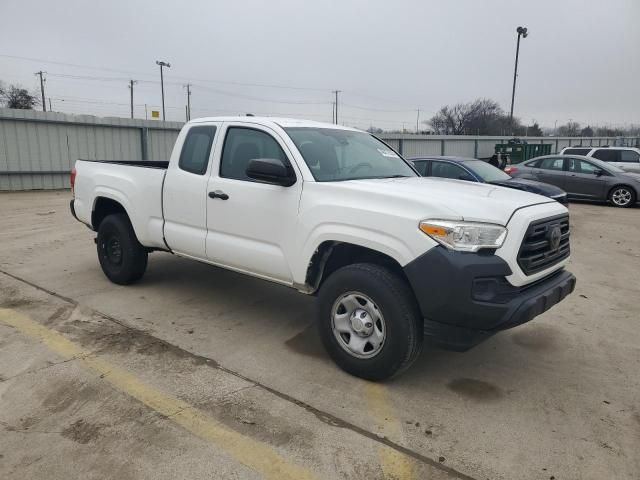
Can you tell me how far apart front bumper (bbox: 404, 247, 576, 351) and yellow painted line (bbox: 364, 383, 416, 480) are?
55 centimetres

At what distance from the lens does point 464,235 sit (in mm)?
3170

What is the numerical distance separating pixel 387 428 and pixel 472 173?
25.3ft

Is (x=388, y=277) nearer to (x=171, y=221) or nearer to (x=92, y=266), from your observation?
(x=171, y=221)

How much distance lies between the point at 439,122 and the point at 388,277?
73102mm

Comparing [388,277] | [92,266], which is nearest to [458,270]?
[388,277]

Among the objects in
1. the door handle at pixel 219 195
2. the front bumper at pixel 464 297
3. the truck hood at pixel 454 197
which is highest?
the truck hood at pixel 454 197

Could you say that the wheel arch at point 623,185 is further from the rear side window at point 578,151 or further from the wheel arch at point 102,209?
the wheel arch at point 102,209

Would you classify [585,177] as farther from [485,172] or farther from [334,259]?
[334,259]

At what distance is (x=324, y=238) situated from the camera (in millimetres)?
3689

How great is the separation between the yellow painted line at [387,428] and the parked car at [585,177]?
487 inches

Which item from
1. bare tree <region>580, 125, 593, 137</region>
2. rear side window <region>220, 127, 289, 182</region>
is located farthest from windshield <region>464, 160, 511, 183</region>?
bare tree <region>580, 125, 593, 137</region>

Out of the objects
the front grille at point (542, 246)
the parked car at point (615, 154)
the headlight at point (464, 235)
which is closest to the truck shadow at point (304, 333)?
the front grille at point (542, 246)

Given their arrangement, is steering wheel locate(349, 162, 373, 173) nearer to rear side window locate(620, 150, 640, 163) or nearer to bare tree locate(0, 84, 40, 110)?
rear side window locate(620, 150, 640, 163)

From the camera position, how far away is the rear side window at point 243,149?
4.36 meters
